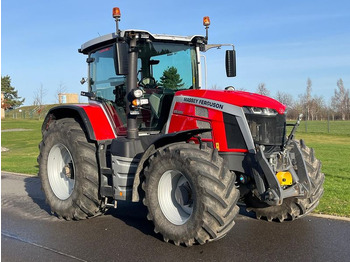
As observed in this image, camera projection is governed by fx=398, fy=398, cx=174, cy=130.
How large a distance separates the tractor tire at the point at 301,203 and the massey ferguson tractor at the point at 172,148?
1cm

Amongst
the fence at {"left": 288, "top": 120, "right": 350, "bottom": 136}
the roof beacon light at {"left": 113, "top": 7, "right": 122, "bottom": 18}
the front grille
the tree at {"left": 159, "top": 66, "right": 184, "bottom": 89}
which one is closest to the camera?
the front grille

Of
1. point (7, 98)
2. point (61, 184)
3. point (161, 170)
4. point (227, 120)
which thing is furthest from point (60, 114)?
point (7, 98)

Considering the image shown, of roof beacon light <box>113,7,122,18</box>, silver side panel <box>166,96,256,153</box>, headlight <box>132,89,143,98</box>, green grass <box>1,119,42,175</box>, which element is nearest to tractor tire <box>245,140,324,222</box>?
silver side panel <box>166,96,256,153</box>

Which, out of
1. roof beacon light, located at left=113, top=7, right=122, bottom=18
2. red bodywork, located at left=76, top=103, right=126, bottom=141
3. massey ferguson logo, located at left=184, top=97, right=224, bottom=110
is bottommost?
red bodywork, located at left=76, top=103, right=126, bottom=141

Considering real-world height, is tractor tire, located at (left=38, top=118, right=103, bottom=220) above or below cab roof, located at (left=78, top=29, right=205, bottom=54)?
below

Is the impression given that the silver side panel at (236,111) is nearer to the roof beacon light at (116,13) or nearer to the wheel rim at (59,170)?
the roof beacon light at (116,13)

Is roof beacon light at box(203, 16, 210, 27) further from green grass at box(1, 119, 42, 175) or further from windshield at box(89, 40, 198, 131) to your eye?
green grass at box(1, 119, 42, 175)

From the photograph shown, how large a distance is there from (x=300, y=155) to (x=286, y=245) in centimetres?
111

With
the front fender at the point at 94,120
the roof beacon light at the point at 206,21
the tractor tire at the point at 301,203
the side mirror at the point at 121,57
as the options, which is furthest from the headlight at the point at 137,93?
the tractor tire at the point at 301,203

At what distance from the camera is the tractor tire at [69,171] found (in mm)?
5797

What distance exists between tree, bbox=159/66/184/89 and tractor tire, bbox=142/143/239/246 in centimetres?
145

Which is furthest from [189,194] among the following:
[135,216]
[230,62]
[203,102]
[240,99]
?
[230,62]

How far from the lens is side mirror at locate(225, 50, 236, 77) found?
239 inches

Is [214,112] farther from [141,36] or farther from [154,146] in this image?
[141,36]
